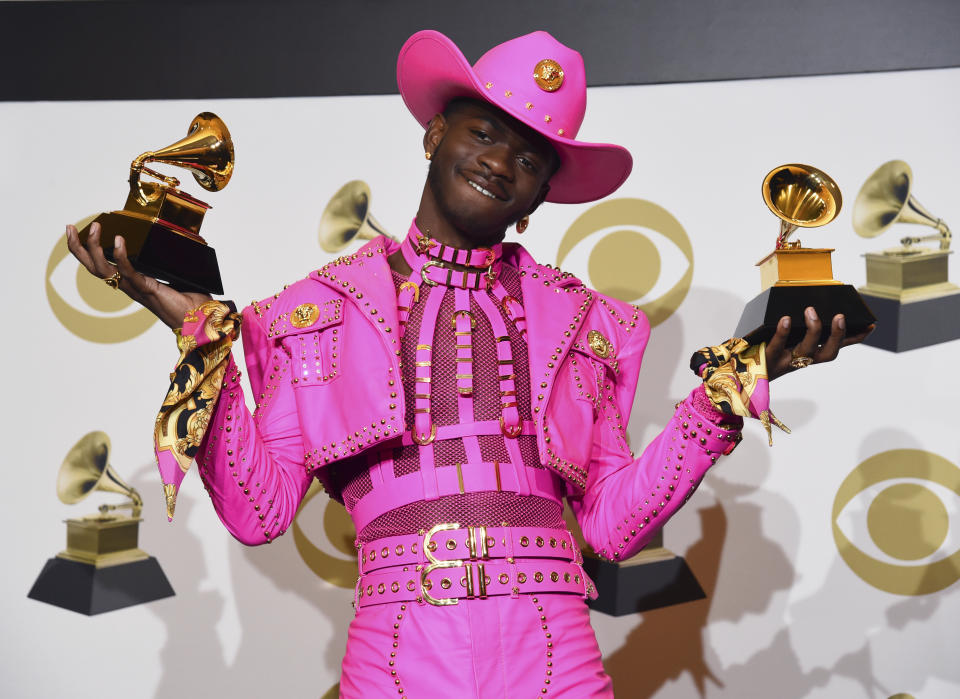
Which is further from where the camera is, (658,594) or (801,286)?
(658,594)

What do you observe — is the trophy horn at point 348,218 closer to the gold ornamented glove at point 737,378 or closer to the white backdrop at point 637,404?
the white backdrop at point 637,404

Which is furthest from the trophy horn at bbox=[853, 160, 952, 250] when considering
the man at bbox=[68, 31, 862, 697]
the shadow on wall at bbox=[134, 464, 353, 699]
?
the shadow on wall at bbox=[134, 464, 353, 699]

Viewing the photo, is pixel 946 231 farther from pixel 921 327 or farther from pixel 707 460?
pixel 707 460

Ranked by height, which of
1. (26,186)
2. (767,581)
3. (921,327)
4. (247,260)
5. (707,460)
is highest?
(26,186)

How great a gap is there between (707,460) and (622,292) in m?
1.24

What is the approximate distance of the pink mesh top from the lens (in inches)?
75.6

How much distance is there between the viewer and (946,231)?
307 cm

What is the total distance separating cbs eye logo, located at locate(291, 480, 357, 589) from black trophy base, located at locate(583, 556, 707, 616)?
773mm

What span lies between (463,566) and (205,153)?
904 millimetres

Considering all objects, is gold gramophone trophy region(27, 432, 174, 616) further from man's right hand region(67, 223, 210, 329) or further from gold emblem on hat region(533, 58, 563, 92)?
gold emblem on hat region(533, 58, 563, 92)

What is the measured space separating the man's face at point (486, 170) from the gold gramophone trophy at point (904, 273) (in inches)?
54.4

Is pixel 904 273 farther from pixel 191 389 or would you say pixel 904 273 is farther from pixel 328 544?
pixel 191 389

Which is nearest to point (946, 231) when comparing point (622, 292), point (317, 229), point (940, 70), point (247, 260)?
point (940, 70)

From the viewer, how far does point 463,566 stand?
1.85 meters
